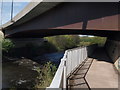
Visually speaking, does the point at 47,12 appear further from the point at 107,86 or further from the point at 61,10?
the point at 107,86

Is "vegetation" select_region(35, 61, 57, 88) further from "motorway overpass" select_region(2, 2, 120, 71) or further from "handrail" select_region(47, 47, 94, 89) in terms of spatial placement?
"motorway overpass" select_region(2, 2, 120, 71)

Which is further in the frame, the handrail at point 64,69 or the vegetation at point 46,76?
the vegetation at point 46,76

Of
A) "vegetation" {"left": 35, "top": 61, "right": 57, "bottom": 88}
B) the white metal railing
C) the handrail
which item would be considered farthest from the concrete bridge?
the white metal railing

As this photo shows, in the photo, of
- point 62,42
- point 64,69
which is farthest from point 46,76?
point 62,42

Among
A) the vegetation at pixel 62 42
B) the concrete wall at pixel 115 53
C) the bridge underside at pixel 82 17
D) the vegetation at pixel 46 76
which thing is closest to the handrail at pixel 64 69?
the vegetation at pixel 46 76

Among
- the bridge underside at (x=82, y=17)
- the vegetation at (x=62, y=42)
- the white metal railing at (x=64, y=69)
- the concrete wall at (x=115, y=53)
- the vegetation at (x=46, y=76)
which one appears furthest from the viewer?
the vegetation at (x=62, y=42)

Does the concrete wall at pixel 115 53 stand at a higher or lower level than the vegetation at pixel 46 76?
higher

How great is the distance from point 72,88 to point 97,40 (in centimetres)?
6217

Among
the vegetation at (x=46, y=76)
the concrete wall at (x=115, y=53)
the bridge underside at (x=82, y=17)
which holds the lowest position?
the vegetation at (x=46, y=76)

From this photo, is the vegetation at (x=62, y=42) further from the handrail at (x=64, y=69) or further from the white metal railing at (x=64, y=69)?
the white metal railing at (x=64, y=69)

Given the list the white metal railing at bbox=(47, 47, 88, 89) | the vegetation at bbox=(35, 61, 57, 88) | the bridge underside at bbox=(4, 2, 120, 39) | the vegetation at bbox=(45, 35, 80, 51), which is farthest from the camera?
the vegetation at bbox=(45, 35, 80, 51)

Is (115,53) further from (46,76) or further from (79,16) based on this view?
(46,76)

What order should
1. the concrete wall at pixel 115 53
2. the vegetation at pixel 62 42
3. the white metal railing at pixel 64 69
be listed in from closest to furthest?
the white metal railing at pixel 64 69
the concrete wall at pixel 115 53
the vegetation at pixel 62 42

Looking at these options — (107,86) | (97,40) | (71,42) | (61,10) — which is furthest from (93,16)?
(97,40)
